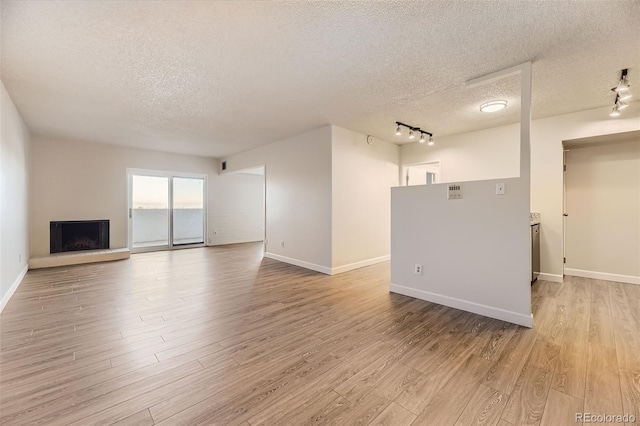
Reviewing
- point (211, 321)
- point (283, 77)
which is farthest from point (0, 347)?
point (283, 77)

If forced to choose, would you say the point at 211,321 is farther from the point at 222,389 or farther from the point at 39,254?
the point at 39,254

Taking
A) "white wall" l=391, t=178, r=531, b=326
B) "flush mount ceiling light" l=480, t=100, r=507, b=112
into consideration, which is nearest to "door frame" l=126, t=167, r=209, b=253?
"white wall" l=391, t=178, r=531, b=326

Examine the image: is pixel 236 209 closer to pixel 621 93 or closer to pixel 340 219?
pixel 340 219

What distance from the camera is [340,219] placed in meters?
4.74

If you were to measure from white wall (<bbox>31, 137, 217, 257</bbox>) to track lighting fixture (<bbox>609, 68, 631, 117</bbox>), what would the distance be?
841cm

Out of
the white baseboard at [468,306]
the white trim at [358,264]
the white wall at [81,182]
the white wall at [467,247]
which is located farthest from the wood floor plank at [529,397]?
the white wall at [81,182]

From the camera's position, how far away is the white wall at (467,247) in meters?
2.70

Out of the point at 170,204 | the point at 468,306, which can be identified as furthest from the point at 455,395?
the point at 170,204

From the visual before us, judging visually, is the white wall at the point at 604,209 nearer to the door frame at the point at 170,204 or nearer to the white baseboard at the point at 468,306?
the white baseboard at the point at 468,306

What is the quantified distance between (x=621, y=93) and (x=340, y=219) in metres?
3.78

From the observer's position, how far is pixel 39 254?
5.38 m

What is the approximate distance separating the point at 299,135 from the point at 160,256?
4.35m

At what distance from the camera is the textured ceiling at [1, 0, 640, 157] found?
197 centimetres

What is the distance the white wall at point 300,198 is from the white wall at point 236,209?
2428 millimetres
